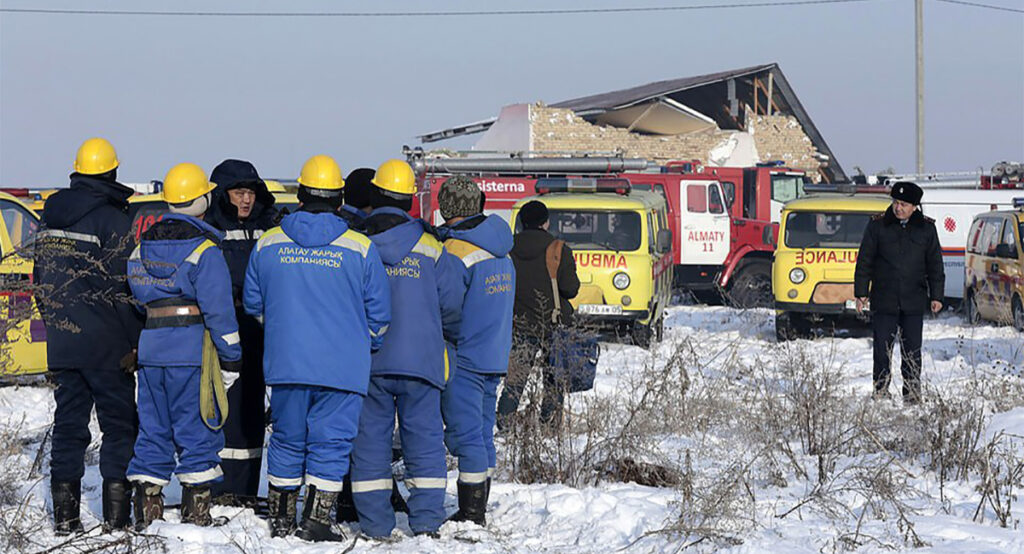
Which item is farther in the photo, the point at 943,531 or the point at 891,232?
the point at 891,232

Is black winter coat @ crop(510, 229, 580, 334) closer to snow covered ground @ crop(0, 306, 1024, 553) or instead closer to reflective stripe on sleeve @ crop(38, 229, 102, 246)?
snow covered ground @ crop(0, 306, 1024, 553)

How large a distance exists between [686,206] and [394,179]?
15237 mm

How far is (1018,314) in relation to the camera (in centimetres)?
1511

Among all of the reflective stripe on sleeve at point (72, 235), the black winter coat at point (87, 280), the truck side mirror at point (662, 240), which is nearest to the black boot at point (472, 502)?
the black winter coat at point (87, 280)

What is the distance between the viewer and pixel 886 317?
9.83 meters

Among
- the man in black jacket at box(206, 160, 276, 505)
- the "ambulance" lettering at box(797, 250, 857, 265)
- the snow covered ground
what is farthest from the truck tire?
the man in black jacket at box(206, 160, 276, 505)

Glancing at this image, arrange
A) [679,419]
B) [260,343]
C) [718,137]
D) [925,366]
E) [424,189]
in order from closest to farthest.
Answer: [260,343] → [679,419] → [925,366] → [424,189] → [718,137]

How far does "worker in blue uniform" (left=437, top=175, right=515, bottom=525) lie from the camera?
6.17 meters

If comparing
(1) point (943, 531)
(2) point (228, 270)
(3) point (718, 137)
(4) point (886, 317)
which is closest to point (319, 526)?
(2) point (228, 270)

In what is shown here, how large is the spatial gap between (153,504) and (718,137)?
2719cm

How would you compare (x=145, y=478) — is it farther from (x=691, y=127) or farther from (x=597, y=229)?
(x=691, y=127)

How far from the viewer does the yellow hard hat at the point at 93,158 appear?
5.99m

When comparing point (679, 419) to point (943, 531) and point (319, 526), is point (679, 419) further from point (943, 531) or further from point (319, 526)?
point (319, 526)

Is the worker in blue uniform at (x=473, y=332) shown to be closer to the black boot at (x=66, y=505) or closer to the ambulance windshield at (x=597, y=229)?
the black boot at (x=66, y=505)
